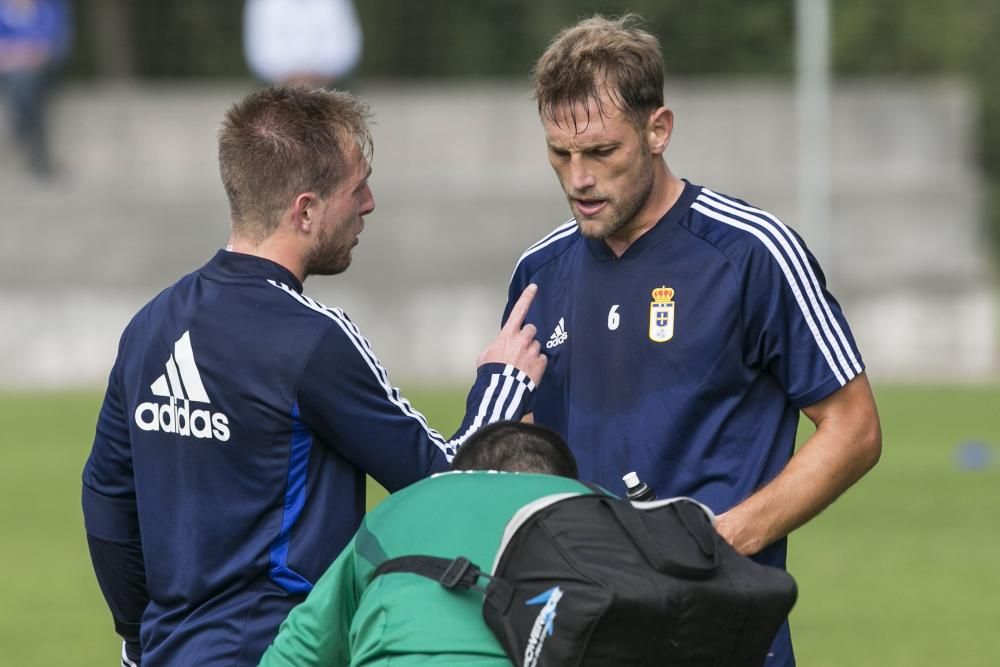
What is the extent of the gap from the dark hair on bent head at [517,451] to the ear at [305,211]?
774 millimetres

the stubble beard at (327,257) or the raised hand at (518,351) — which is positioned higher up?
the stubble beard at (327,257)

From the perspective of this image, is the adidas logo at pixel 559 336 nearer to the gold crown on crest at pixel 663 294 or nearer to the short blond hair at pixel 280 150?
the gold crown on crest at pixel 663 294

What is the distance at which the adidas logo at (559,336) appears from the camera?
4.82 m

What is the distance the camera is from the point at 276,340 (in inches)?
161

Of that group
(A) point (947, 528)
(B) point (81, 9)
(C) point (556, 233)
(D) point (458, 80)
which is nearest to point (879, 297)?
(D) point (458, 80)

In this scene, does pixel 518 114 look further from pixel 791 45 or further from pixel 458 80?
pixel 791 45

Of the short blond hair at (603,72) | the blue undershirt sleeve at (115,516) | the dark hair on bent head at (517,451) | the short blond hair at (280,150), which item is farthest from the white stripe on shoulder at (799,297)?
the blue undershirt sleeve at (115,516)

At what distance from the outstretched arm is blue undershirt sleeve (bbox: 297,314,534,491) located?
0.62 meters

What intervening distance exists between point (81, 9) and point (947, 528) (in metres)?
14.0

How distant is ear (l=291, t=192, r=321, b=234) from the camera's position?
4219 mm

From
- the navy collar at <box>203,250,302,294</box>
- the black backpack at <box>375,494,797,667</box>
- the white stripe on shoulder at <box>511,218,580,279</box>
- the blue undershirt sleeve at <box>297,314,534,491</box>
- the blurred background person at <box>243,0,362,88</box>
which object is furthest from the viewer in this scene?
the blurred background person at <box>243,0,362,88</box>

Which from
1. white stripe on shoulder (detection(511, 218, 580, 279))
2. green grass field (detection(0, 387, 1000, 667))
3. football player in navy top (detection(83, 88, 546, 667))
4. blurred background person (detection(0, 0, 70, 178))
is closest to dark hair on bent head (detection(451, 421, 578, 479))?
football player in navy top (detection(83, 88, 546, 667))

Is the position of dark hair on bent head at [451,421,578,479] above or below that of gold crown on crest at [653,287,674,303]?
below

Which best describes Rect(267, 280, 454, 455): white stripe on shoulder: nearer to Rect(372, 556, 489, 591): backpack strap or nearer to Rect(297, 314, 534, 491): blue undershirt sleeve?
Rect(297, 314, 534, 491): blue undershirt sleeve
